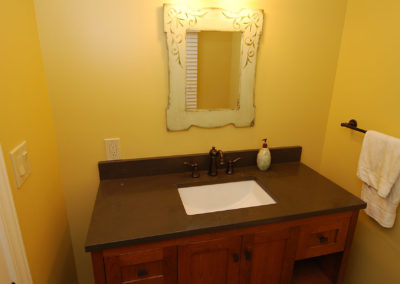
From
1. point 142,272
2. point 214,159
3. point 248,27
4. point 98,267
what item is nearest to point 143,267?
point 142,272

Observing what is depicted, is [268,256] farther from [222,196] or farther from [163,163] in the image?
[163,163]

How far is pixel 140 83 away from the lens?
1.34 m

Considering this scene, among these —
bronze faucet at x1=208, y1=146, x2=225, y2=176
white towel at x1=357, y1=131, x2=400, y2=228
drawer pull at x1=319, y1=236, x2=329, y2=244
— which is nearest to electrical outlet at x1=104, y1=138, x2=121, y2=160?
bronze faucet at x1=208, y1=146, x2=225, y2=176

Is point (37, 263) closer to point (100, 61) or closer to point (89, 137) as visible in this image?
point (89, 137)

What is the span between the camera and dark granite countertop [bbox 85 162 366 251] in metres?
1.01

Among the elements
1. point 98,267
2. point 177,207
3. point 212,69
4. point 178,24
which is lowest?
point 98,267

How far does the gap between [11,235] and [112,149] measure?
644 millimetres

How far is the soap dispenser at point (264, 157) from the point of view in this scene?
153cm

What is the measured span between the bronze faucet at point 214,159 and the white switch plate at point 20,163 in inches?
35.0

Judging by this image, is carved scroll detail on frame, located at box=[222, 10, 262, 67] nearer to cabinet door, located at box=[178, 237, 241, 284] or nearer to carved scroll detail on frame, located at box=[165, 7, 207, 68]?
carved scroll detail on frame, located at box=[165, 7, 207, 68]

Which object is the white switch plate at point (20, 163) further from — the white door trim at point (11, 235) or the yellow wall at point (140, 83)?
the yellow wall at point (140, 83)

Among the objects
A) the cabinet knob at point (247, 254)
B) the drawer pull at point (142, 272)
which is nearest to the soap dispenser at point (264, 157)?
the cabinet knob at point (247, 254)

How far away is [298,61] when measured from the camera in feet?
5.01

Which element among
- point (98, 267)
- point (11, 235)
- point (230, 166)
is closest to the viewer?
Result: point (11, 235)
